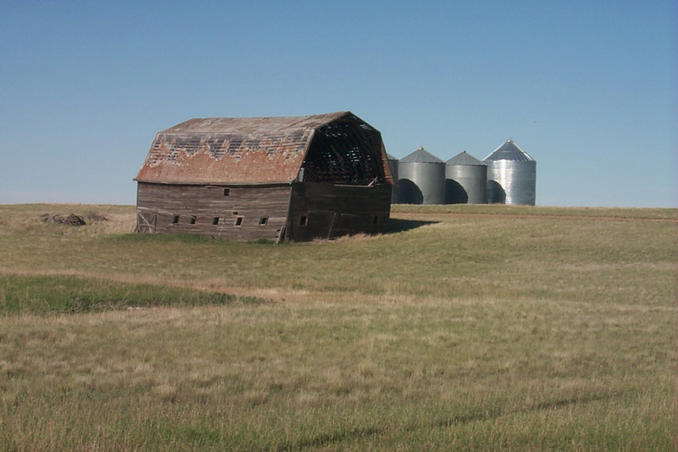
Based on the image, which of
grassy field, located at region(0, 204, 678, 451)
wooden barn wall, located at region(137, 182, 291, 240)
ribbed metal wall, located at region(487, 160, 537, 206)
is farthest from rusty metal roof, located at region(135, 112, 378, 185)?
ribbed metal wall, located at region(487, 160, 537, 206)

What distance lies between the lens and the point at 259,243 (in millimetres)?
42625

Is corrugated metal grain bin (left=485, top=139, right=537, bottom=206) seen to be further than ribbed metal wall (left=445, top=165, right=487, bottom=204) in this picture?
Yes

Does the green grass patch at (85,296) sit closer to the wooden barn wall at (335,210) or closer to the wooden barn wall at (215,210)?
the wooden barn wall at (215,210)

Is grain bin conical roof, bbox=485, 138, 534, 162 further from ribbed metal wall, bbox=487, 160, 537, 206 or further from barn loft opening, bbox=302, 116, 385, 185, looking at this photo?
barn loft opening, bbox=302, 116, 385, 185

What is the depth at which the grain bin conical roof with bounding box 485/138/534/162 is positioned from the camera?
84.1 meters

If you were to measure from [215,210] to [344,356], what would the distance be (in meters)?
32.1

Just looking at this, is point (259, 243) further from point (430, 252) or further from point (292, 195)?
point (430, 252)

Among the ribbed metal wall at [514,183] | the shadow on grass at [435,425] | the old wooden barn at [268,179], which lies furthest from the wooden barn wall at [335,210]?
the ribbed metal wall at [514,183]

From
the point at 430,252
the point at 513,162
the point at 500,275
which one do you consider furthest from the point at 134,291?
the point at 513,162

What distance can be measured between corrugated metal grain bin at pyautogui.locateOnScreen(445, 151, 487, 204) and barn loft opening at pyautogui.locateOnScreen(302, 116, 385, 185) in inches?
1274

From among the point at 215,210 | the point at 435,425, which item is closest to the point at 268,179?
the point at 215,210

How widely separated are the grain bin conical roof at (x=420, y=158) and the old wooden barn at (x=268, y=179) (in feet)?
96.1

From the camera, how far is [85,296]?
20.3m

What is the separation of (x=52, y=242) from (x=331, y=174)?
16894 mm
